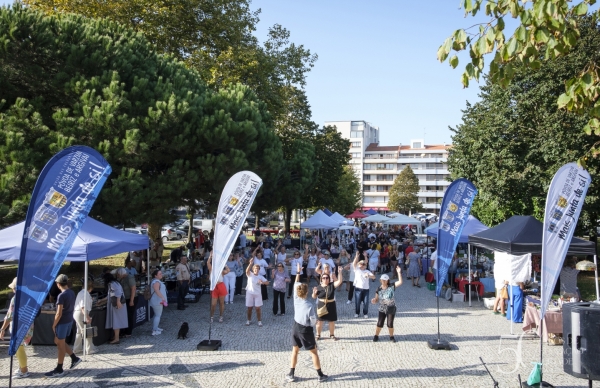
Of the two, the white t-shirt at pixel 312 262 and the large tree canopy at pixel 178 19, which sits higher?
the large tree canopy at pixel 178 19

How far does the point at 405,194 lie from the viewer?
81.8m

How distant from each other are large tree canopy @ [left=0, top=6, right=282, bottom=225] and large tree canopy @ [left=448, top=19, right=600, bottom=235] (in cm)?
1119

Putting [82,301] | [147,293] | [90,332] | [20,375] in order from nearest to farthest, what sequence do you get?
[20,375]
[90,332]
[82,301]
[147,293]

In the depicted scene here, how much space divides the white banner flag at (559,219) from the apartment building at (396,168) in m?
92.9

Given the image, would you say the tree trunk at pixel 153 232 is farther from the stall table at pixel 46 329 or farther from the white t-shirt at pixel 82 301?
the white t-shirt at pixel 82 301

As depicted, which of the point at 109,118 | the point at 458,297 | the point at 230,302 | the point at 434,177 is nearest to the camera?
the point at 109,118

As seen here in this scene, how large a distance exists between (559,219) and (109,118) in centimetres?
1155

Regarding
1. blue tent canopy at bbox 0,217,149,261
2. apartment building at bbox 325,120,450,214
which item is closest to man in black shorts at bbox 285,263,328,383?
blue tent canopy at bbox 0,217,149,261

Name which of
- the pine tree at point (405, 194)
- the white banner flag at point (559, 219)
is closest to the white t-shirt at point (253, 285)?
the white banner flag at point (559, 219)

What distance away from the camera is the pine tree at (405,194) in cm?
8119

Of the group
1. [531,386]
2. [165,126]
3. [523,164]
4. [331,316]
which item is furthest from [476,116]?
[531,386]

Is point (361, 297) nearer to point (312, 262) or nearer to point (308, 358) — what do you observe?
point (308, 358)

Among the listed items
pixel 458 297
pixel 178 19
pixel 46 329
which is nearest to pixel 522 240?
pixel 458 297

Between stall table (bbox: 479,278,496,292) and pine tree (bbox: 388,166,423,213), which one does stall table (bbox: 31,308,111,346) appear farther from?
pine tree (bbox: 388,166,423,213)
